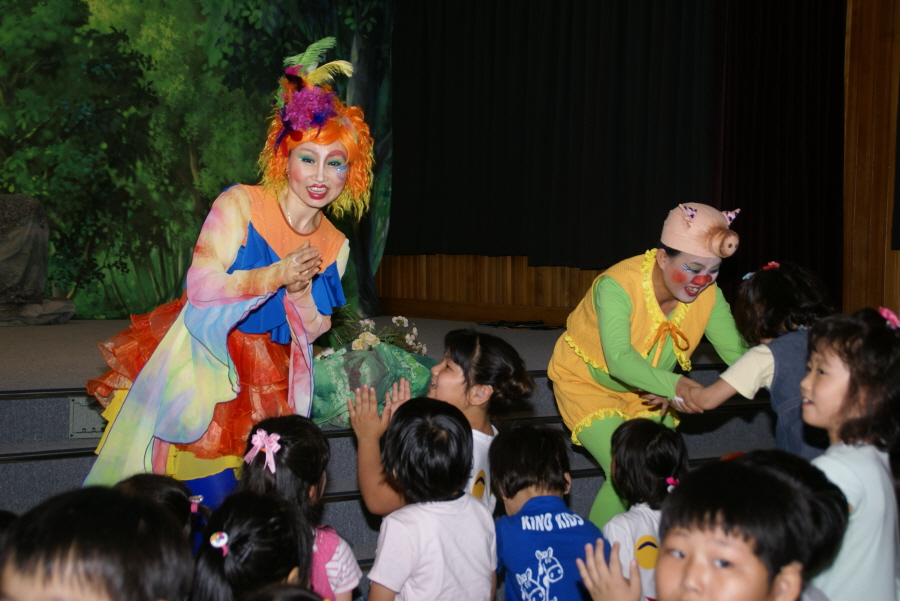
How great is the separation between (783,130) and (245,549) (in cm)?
433

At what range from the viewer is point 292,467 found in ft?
5.83

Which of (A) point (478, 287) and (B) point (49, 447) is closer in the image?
(B) point (49, 447)

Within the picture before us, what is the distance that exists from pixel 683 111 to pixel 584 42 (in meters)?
0.94

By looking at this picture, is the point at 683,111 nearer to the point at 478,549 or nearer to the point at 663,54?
the point at 663,54

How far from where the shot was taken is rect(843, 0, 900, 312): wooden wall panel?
14.6ft

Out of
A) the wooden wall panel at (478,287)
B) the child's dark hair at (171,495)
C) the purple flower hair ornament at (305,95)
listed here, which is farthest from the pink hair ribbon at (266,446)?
the wooden wall panel at (478,287)

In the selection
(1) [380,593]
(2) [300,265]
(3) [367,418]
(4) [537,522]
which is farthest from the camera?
(3) [367,418]

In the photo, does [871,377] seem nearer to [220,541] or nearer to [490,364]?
[490,364]

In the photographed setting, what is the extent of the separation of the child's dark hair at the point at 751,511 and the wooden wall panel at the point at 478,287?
4446mm

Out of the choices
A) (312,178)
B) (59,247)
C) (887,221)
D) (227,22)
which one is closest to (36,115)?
(59,247)

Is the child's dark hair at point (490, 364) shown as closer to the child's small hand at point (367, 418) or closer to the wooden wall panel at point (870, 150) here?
the child's small hand at point (367, 418)

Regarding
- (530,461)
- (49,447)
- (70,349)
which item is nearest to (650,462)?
(530,461)

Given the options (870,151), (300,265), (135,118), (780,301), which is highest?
(135,118)

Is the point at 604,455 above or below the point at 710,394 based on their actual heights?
below
